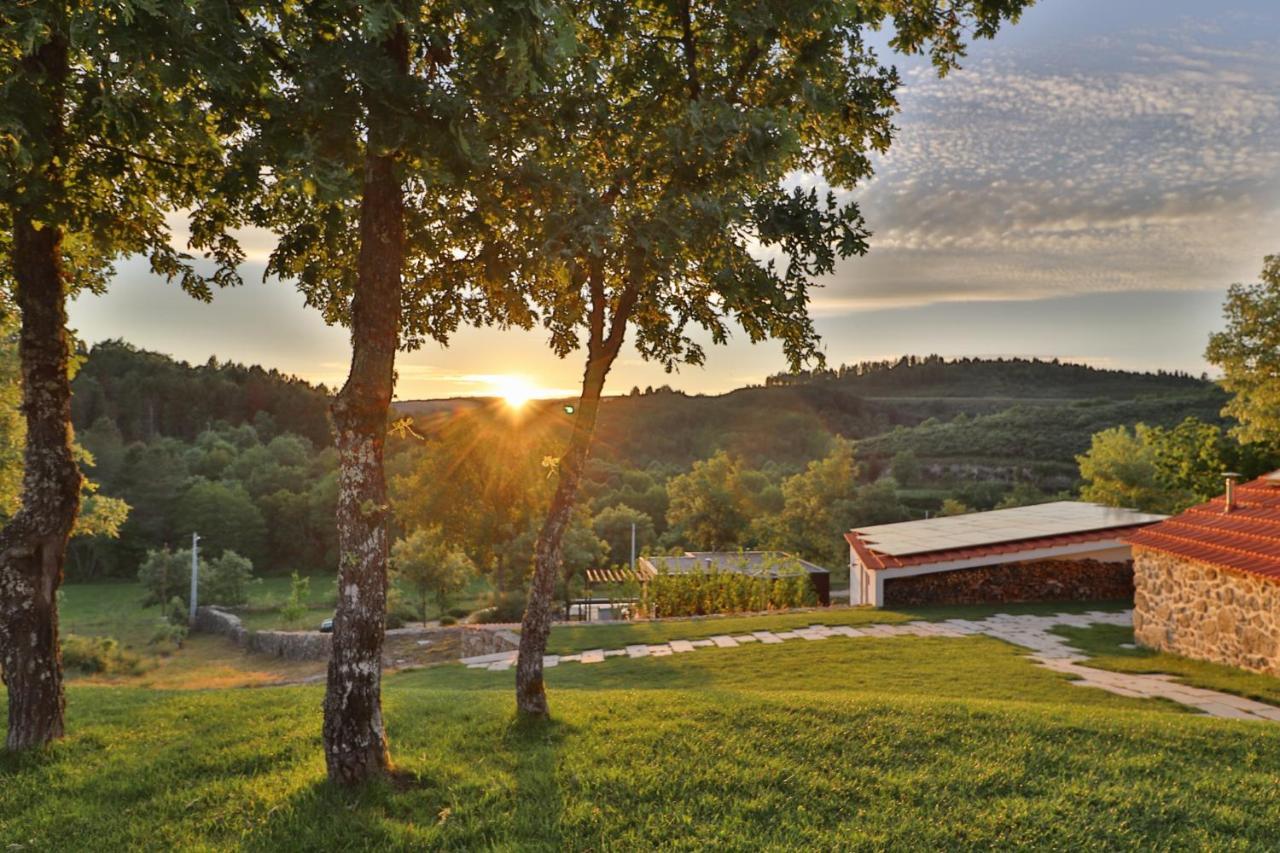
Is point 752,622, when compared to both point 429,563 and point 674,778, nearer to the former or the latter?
point 674,778

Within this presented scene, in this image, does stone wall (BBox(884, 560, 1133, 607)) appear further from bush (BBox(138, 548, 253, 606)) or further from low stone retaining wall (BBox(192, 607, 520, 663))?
bush (BBox(138, 548, 253, 606))

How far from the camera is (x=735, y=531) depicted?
121 feet

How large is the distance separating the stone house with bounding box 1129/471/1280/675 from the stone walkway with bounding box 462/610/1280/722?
1324 millimetres

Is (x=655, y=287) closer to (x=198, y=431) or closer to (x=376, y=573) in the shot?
(x=376, y=573)

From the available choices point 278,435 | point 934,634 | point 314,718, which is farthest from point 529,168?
point 278,435

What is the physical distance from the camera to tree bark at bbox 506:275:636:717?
21.3ft

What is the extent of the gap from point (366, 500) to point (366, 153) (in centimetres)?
239

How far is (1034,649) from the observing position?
11.7 metres

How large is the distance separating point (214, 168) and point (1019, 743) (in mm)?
8463

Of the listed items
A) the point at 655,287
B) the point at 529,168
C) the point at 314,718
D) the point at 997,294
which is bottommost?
the point at 314,718

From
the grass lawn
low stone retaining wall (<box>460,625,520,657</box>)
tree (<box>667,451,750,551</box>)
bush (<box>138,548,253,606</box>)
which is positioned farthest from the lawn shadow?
bush (<box>138,548,253,606</box>)

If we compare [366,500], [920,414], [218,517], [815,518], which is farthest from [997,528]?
[920,414]

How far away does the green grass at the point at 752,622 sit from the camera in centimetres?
1349

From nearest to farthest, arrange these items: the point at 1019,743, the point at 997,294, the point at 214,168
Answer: the point at 1019,743 → the point at 214,168 → the point at 997,294
